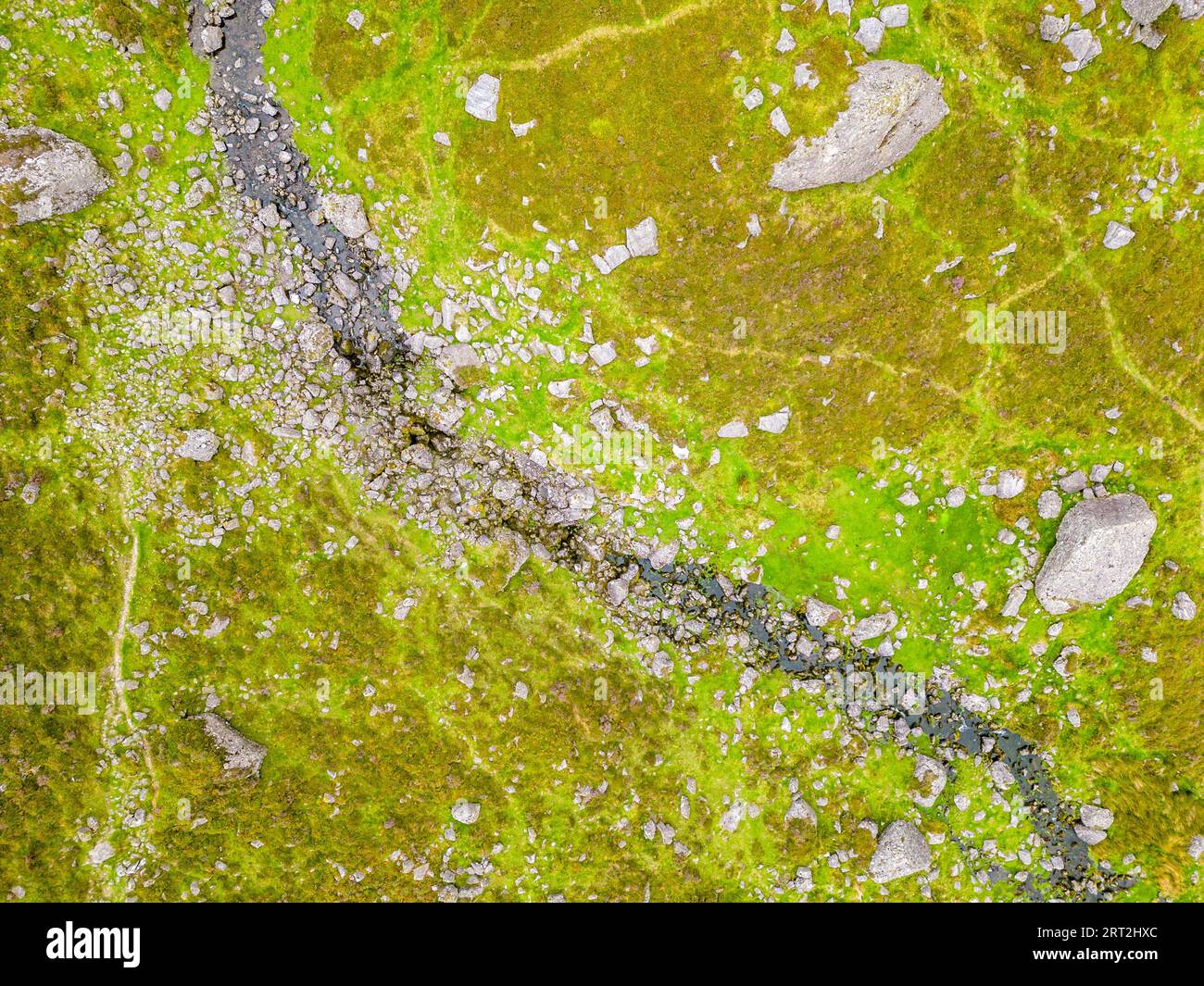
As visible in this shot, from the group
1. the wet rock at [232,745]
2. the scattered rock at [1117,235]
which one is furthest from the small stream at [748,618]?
the scattered rock at [1117,235]

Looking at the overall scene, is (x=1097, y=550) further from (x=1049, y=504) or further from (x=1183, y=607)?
(x=1183, y=607)

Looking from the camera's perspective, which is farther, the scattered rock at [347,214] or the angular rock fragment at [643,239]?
the scattered rock at [347,214]

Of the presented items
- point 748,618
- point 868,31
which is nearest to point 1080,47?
point 868,31

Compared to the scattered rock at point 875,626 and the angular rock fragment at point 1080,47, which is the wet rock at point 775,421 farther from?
the angular rock fragment at point 1080,47

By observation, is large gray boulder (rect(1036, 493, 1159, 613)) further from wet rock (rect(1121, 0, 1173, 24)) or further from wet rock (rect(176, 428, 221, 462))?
wet rock (rect(176, 428, 221, 462))

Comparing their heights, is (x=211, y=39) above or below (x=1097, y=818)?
above
